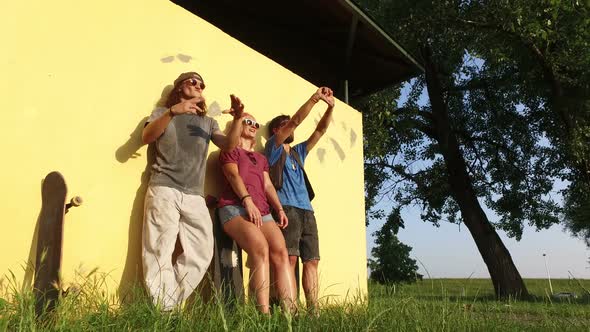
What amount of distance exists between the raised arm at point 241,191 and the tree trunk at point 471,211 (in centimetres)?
1025

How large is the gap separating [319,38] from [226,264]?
169 inches

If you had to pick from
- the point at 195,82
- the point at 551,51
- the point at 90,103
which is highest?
the point at 551,51

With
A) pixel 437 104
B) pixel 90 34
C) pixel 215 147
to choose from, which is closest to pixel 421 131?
pixel 437 104

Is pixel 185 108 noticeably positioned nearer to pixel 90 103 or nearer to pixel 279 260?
pixel 90 103

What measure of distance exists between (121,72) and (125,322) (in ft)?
6.00

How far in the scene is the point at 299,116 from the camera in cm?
431

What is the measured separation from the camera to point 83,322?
271cm

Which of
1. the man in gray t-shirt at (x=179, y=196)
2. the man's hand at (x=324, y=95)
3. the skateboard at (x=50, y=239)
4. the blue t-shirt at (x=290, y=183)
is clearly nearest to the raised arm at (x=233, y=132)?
the man in gray t-shirt at (x=179, y=196)

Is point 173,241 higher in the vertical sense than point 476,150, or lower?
lower

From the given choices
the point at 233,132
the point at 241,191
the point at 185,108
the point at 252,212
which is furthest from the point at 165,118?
the point at 252,212

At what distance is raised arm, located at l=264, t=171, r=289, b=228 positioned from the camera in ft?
13.9

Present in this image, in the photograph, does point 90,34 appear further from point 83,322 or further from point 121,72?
point 83,322

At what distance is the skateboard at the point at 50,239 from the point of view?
3021 millimetres

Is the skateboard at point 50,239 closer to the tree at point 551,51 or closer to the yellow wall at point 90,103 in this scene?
the yellow wall at point 90,103
